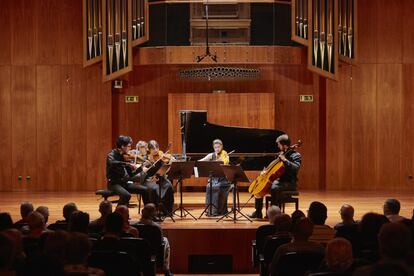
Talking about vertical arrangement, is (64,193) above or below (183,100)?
below

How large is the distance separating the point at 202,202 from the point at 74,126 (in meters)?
3.89

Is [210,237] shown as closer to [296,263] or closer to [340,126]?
[296,263]

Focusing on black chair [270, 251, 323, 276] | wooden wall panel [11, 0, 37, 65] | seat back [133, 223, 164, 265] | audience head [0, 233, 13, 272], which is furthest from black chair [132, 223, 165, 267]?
wooden wall panel [11, 0, 37, 65]

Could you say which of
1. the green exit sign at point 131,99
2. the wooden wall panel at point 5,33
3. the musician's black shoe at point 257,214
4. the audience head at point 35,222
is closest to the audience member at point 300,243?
the audience head at point 35,222

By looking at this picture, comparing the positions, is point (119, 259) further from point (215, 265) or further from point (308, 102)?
point (308, 102)

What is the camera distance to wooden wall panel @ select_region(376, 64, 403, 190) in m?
14.4

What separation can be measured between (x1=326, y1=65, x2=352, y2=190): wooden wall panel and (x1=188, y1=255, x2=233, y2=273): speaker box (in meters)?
Answer: 6.16

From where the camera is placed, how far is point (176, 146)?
13859mm

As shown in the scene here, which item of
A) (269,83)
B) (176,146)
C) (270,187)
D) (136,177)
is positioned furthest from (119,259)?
(269,83)

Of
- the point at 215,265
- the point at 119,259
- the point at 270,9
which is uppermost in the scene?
the point at 270,9

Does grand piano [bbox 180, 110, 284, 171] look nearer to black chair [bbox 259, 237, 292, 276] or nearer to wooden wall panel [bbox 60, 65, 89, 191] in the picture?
wooden wall panel [bbox 60, 65, 89, 191]

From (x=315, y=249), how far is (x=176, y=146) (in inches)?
336

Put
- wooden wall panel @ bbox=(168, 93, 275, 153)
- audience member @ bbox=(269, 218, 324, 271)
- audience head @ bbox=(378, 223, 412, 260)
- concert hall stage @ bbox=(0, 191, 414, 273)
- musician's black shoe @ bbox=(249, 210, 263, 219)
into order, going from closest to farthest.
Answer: audience head @ bbox=(378, 223, 412, 260) < audience member @ bbox=(269, 218, 324, 271) < concert hall stage @ bbox=(0, 191, 414, 273) < musician's black shoe @ bbox=(249, 210, 263, 219) < wooden wall panel @ bbox=(168, 93, 275, 153)

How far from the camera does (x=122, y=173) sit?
407 inches
